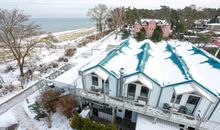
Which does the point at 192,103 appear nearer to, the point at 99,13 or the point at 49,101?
the point at 49,101

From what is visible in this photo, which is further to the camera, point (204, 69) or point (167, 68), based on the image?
point (204, 69)

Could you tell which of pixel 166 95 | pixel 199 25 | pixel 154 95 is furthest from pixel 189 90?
pixel 199 25

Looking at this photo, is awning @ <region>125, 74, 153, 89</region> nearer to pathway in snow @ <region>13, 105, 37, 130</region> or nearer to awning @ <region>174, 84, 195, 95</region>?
awning @ <region>174, 84, 195, 95</region>

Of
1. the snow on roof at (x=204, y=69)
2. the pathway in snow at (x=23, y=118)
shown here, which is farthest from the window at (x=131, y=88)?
the pathway in snow at (x=23, y=118)

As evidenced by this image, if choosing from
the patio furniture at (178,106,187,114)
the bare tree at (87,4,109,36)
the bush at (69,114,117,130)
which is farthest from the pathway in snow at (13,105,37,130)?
the bare tree at (87,4,109,36)

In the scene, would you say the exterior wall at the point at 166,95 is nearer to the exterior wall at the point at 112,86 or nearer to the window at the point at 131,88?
the window at the point at 131,88

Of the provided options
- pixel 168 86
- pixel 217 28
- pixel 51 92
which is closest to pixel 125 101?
pixel 168 86
